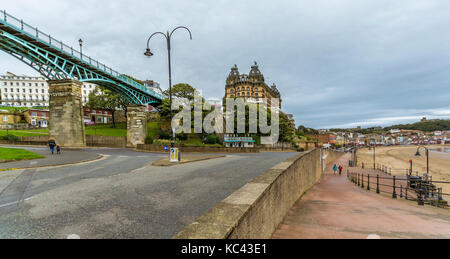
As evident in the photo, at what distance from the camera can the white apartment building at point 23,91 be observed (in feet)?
321

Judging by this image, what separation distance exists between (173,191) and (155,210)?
1697mm

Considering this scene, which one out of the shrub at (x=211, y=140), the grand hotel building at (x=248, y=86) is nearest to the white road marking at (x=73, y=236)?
the shrub at (x=211, y=140)

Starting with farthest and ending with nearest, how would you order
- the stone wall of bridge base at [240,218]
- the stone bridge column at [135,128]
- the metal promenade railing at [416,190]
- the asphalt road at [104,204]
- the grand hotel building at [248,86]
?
the grand hotel building at [248,86] < the stone bridge column at [135,128] < the metal promenade railing at [416,190] < the asphalt road at [104,204] < the stone wall of bridge base at [240,218]

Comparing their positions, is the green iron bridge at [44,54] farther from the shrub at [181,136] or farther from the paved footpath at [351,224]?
the paved footpath at [351,224]

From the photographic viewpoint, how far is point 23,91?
332 feet

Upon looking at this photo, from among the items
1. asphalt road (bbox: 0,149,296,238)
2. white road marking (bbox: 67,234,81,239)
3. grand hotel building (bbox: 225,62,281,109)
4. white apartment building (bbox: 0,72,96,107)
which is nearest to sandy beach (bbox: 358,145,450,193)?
asphalt road (bbox: 0,149,296,238)

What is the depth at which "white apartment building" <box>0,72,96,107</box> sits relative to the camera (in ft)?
321

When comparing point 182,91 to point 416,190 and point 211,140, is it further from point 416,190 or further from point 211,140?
point 416,190

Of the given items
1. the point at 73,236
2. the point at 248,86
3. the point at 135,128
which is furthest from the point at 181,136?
the point at 248,86

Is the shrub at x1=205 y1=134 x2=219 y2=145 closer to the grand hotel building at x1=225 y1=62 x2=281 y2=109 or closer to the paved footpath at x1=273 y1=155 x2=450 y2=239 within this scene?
the paved footpath at x1=273 y1=155 x2=450 y2=239

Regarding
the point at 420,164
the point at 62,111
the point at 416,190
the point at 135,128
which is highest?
the point at 62,111

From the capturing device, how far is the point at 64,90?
1049 inches

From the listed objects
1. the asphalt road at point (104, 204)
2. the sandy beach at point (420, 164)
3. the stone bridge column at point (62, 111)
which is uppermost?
the stone bridge column at point (62, 111)
